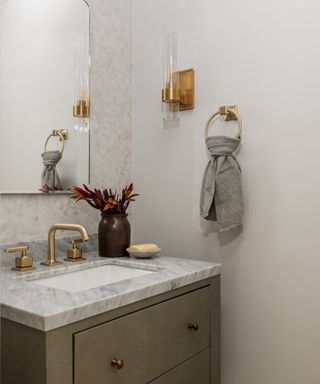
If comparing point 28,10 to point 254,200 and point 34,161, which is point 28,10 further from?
point 254,200

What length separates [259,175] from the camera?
4.77 feet

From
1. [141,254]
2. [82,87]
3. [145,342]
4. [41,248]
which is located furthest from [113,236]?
[82,87]

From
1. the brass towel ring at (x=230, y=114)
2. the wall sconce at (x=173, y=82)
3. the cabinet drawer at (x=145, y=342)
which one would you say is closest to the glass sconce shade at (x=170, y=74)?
the wall sconce at (x=173, y=82)

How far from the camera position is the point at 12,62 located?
1.35 metres

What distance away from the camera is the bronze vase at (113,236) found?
1496 millimetres

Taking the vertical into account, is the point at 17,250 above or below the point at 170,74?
below

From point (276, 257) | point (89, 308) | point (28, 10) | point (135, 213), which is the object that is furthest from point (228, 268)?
point (28, 10)

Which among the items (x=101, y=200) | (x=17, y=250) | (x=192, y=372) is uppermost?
(x=101, y=200)

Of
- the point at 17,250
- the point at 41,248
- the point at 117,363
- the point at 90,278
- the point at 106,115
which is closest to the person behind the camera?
the point at 117,363

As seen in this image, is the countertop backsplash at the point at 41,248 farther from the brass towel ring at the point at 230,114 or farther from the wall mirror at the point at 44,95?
the brass towel ring at the point at 230,114

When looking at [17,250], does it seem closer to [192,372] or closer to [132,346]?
[132,346]

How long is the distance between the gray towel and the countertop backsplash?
Answer: 20.8 inches

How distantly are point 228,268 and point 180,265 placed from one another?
0.89 feet

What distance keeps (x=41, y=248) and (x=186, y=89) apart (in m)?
0.89
